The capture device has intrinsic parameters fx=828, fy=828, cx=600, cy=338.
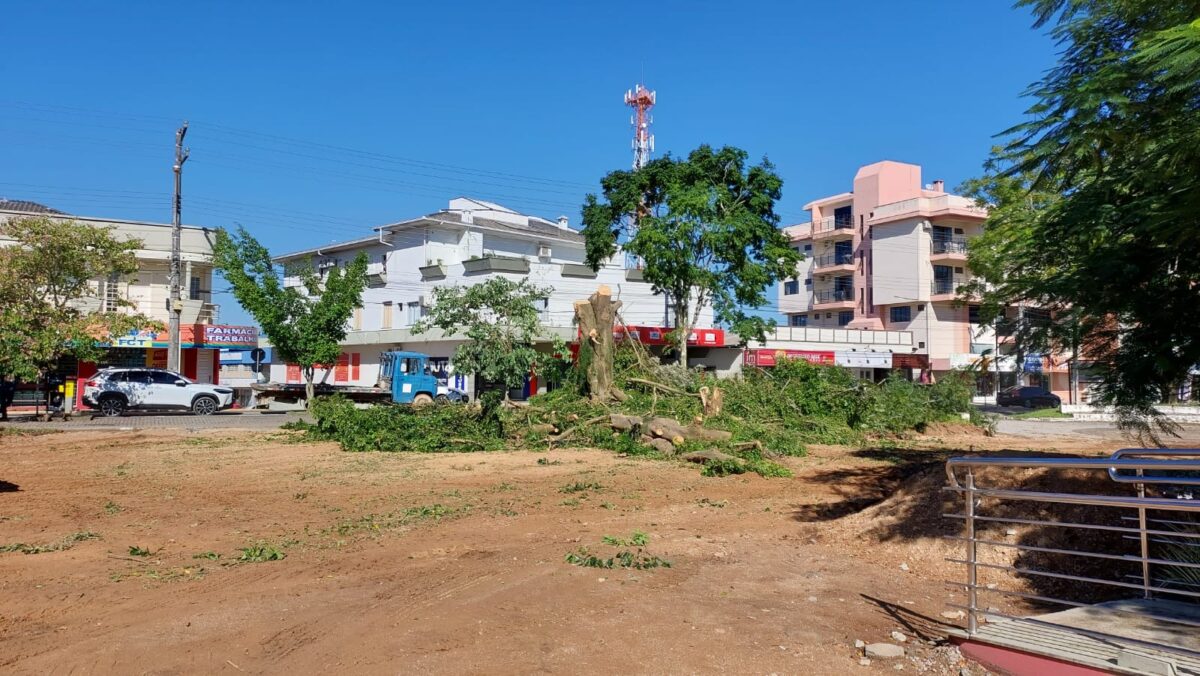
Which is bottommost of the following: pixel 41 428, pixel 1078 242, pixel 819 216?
pixel 41 428

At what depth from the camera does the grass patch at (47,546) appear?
793 cm

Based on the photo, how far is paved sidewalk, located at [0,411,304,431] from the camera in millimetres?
23656

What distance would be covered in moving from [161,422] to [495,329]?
1072 centimetres

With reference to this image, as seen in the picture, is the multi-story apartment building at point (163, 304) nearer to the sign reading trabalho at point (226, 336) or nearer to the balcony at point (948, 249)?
the sign reading trabalho at point (226, 336)

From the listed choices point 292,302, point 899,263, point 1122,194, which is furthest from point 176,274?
point 899,263

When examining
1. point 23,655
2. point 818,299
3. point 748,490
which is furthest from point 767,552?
point 818,299

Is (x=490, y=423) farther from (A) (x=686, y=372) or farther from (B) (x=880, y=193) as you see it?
(B) (x=880, y=193)

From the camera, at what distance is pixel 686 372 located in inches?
983

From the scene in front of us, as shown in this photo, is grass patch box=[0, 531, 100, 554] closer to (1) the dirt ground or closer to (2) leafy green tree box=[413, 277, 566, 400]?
(1) the dirt ground

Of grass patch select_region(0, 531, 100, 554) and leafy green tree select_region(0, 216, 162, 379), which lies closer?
grass patch select_region(0, 531, 100, 554)

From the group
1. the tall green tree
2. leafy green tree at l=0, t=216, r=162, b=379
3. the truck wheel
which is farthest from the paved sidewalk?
the tall green tree

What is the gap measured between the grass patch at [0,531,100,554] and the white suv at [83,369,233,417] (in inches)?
902

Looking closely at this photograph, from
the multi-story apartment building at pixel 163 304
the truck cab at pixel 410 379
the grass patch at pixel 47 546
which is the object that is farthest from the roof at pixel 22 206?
the grass patch at pixel 47 546

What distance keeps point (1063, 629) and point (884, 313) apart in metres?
55.1
